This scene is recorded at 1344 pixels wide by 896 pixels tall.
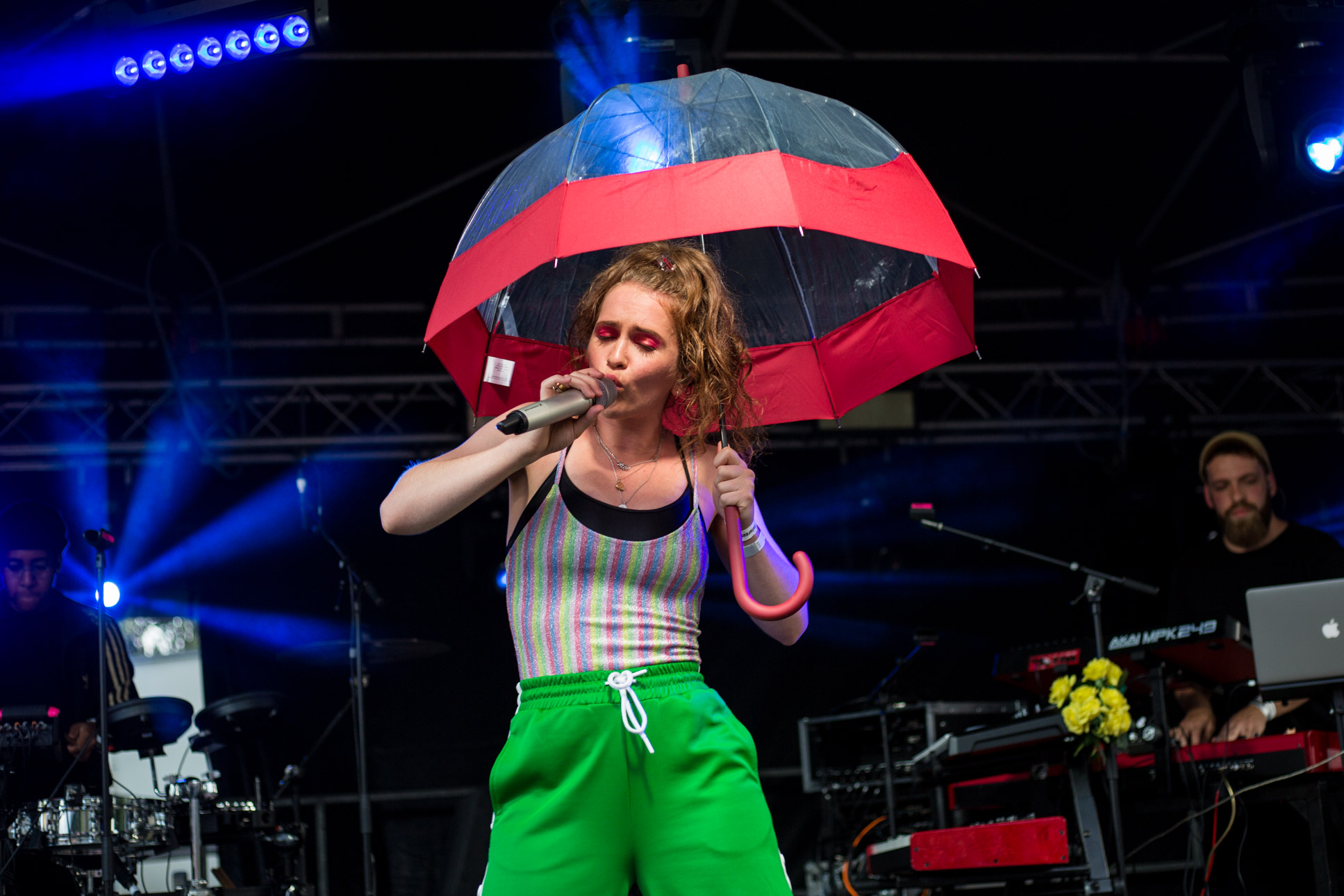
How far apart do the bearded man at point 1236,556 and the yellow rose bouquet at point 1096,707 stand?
65 cm

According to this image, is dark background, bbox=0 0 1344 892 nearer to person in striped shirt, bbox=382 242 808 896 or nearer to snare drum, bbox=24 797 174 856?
snare drum, bbox=24 797 174 856

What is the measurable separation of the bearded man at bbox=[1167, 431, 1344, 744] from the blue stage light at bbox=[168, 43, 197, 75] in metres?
4.41

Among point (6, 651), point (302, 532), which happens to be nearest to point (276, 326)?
point (302, 532)

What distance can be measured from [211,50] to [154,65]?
250mm

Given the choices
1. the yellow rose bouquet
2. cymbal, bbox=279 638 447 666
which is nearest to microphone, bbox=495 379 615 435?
the yellow rose bouquet

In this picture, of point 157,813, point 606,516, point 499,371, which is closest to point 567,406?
point 606,516

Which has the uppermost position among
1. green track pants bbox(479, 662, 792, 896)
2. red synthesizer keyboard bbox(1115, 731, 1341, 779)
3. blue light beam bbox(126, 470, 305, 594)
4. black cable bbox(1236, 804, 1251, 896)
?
blue light beam bbox(126, 470, 305, 594)

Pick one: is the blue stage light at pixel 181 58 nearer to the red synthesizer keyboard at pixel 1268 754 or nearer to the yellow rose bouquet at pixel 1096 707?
the yellow rose bouquet at pixel 1096 707

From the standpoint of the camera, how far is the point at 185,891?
17.7ft

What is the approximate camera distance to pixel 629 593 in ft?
6.43

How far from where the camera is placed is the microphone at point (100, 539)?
468 centimetres

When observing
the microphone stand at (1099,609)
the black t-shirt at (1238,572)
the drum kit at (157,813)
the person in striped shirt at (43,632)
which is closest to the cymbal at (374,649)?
the drum kit at (157,813)

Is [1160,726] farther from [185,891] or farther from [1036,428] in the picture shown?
[1036,428]

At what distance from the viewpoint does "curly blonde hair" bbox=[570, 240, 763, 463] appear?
6.84 feet
